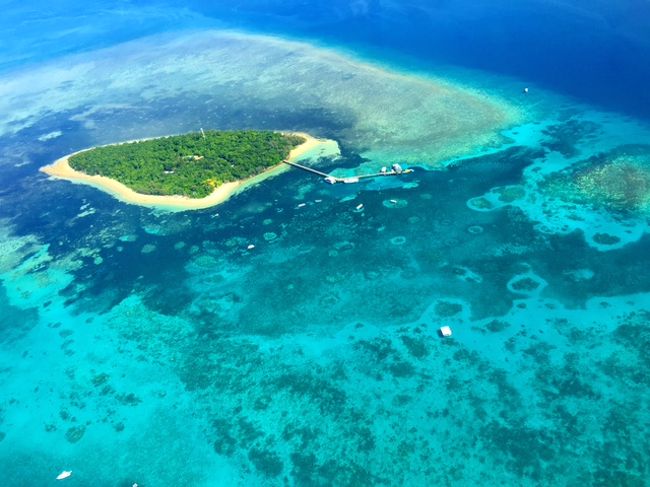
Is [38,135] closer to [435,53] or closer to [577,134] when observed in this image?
[435,53]

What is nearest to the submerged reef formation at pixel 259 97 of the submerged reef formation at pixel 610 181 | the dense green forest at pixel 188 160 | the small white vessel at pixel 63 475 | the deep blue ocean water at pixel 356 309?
the deep blue ocean water at pixel 356 309

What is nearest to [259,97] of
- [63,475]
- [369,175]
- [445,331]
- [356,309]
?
[369,175]

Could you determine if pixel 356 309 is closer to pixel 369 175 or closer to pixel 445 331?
pixel 445 331

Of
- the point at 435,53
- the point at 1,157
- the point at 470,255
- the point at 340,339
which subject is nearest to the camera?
the point at 340,339

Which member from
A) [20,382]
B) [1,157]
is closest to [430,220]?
[20,382]

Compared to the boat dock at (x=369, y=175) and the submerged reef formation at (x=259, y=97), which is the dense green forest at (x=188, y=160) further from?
the boat dock at (x=369, y=175)

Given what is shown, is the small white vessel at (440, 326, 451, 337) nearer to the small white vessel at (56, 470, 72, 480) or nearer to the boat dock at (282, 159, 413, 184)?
the boat dock at (282, 159, 413, 184)
